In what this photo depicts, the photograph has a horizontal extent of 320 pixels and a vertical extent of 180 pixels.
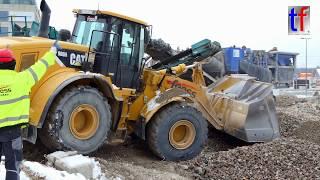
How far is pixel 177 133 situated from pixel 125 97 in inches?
44.2

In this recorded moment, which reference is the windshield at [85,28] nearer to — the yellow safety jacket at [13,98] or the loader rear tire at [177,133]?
the loader rear tire at [177,133]

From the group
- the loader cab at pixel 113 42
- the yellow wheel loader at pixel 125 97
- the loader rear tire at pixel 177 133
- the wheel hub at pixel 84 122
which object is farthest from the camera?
the loader rear tire at pixel 177 133

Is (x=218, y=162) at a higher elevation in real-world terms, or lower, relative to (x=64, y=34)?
lower

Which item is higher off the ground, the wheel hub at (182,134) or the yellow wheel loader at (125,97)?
the yellow wheel loader at (125,97)

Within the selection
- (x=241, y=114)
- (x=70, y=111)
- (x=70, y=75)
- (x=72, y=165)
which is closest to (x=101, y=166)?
(x=72, y=165)

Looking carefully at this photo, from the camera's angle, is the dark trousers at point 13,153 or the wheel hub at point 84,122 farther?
the wheel hub at point 84,122

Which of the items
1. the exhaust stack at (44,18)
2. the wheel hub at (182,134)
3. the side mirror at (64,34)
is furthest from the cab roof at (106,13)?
the wheel hub at (182,134)

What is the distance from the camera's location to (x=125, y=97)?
7609 mm

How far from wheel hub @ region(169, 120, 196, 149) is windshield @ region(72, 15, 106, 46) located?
191cm

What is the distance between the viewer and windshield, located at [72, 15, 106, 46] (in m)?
7.48

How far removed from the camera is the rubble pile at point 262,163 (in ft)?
22.2

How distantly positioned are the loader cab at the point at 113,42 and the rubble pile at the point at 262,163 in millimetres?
1729

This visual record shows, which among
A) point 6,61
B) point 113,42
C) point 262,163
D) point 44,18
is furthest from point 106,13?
point 6,61

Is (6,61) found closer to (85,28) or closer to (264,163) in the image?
(85,28)
